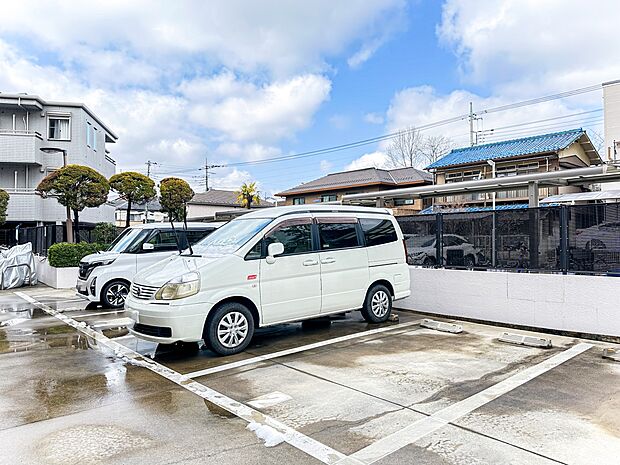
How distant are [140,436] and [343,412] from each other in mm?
1621

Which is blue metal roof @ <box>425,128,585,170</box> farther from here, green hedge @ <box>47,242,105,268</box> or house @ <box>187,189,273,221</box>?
green hedge @ <box>47,242,105,268</box>

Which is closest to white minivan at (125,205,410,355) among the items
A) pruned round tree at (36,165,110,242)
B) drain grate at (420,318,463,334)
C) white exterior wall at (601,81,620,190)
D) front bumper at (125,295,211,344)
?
front bumper at (125,295,211,344)

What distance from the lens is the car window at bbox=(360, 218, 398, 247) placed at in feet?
23.8

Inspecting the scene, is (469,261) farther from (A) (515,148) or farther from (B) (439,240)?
(A) (515,148)

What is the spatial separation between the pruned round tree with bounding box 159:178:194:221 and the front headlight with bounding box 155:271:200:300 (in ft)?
45.1

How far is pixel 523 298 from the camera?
7043 mm

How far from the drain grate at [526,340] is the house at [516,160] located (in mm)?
17256

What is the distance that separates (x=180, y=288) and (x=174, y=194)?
1439cm

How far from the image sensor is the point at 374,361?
5.39 metres

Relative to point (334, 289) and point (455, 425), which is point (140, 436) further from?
point (334, 289)

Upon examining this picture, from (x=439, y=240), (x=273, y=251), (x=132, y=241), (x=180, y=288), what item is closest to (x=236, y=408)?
(x=180, y=288)

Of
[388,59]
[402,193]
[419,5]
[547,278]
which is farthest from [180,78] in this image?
[547,278]

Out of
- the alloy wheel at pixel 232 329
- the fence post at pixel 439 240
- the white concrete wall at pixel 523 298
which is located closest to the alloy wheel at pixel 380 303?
the white concrete wall at pixel 523 298

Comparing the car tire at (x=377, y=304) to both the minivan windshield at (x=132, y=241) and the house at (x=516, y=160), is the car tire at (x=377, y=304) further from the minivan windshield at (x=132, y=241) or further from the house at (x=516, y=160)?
the house at (x=516, y=160)
